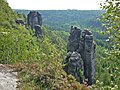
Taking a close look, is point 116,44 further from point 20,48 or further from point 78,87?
point 20,48

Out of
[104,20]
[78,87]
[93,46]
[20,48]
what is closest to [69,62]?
[20,48]

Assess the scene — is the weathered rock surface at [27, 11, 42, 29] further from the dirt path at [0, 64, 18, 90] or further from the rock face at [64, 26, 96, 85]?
the dirt path at [0, 64, 18, 90]

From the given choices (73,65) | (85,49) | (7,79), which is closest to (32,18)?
(85,49)

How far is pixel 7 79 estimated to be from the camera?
1303cm

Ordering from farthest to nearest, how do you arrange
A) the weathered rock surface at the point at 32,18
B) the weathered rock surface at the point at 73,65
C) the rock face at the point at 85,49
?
the weathered rock surface at the point at 32,18
the rock face at the point at 85,49
the weathered rock surface at the point at 73,65

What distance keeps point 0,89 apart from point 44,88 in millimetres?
1631

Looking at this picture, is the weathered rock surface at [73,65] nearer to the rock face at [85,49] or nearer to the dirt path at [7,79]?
the rock face at [85,49]

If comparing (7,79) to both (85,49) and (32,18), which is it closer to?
(85,49)

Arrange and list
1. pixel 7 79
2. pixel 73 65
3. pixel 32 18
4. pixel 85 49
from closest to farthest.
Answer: pixel 7 79 → pixel 73 65 → pixel 85 49 → pixel 32 18

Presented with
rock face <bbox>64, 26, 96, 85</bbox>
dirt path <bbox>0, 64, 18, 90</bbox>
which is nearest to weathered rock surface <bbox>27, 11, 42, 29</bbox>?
rock face <bbox>64, 26, 96, 85</bbox>

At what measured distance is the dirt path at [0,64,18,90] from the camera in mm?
11958

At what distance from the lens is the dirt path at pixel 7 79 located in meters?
12.0

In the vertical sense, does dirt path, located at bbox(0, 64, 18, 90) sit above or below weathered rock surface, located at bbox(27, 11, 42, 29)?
above

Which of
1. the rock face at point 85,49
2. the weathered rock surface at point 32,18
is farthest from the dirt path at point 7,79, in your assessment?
the weathered rock surface at point 32,18
